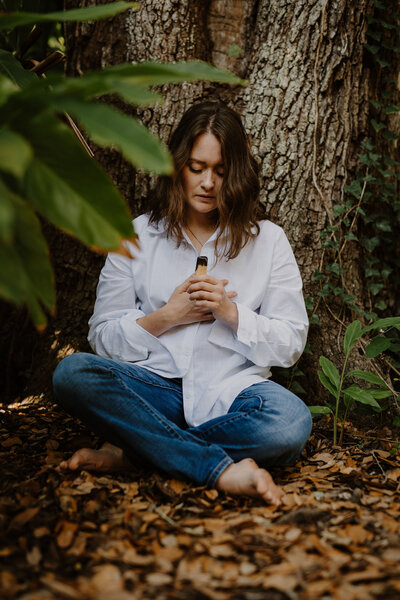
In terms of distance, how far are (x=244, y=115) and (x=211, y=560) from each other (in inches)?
71.1

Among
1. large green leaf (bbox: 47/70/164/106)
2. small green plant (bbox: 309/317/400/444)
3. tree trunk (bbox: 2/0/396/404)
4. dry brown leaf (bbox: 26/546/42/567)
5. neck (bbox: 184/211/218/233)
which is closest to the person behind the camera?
large green leaf (bbox: 47/70/164/106)

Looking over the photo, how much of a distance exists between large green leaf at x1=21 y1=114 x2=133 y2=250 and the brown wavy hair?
3.10 ft

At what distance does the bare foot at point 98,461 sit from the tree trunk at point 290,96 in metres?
0.93

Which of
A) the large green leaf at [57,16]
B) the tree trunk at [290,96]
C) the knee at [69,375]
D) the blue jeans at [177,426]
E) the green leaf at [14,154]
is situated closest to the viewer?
the green leaf at [14,154]

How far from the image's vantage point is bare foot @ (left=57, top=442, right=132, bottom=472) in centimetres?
163

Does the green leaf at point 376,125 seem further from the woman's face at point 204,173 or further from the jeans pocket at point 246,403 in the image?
the jeans pocket at point 246,403

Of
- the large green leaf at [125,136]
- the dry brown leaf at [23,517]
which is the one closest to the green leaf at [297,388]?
the dry brown leaf at [23,517]

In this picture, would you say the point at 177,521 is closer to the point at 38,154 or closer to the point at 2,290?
the point at 2,290

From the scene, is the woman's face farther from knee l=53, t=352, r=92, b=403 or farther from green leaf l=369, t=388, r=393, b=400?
green leaf l=369, t=388, r=393, b=400

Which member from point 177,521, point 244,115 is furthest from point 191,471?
point 244,115

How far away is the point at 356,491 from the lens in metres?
1.51

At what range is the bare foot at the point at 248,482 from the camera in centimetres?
146

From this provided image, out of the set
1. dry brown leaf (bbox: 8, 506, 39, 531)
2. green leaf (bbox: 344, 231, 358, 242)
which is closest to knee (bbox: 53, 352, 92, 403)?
dry brown leaf (bbox: 8, 506, 39, 531)

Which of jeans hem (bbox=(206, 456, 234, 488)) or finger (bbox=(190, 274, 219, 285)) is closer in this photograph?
jeans hem (bbox=(206, 456, 234, 488))
